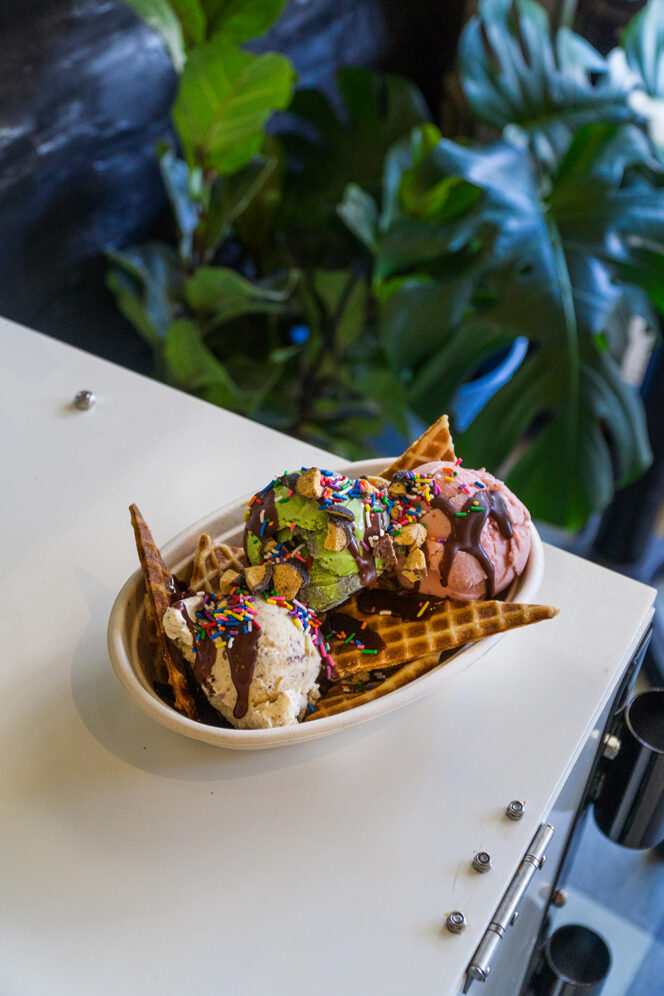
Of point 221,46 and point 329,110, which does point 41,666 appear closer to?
point 221,46

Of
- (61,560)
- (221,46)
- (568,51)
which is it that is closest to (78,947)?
(61,560)

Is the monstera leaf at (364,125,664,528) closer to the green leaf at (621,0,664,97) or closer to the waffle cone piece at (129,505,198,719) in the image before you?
the green leaf at (621,0,664,97)

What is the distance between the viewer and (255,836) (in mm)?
781

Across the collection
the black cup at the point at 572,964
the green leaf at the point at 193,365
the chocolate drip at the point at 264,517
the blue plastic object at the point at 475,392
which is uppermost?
the chocolate drip at the point at 264,517

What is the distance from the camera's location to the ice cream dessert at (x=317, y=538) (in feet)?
2.56

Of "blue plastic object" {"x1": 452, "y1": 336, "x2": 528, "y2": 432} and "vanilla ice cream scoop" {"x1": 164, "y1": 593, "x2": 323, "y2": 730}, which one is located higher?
"vanilla ice cream scoop" {"x1": 164, "y1": 593, "x2": 323, "y2": 730}

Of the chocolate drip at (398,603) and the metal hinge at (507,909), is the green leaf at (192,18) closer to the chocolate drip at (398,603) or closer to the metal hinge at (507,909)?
the chocolate drip at (398,603)

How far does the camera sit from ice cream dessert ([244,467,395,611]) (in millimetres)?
782

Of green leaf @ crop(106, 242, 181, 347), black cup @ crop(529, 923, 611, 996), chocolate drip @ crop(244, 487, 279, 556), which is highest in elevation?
chocolate drip @ crop(244, 487, 279, 556)

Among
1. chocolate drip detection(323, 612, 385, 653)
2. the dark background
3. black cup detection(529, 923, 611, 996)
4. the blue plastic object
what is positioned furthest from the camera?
the blue plastic object

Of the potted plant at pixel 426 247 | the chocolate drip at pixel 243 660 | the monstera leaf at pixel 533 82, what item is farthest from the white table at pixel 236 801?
the monstera leaf at pixel 533 82

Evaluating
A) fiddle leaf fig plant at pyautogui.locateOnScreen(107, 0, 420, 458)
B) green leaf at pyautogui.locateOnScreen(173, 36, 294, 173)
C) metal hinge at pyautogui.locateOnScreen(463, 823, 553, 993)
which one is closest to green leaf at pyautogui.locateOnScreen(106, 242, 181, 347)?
fiddle leaf fig plant at pyautogui.locateOnScreen(107, 0, 420, 458)

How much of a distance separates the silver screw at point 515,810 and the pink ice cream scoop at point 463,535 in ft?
0.60

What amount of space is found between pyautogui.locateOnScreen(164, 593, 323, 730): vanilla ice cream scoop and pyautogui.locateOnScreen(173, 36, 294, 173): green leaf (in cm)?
106
